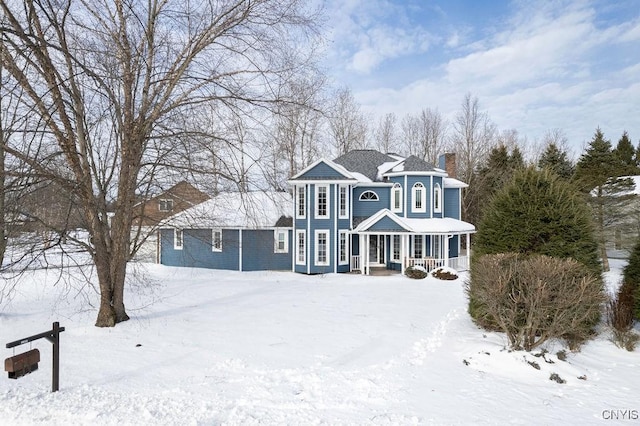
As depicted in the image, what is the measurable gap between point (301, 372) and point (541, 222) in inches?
232

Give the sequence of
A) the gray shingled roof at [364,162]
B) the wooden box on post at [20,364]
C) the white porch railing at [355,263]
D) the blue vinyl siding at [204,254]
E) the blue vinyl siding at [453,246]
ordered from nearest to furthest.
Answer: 1. the wooden box on post at [20,364]
2. the white porch railing at [355,263]
3. the blue vinyl siding at [204,254]
4. the blue vinyl siding at [453,246]
5. the gray shingled roof at [364,162]

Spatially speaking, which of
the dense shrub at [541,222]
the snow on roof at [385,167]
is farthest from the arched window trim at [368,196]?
the dense shrub at [541,222]

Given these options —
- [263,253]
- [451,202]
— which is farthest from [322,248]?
[451,202]

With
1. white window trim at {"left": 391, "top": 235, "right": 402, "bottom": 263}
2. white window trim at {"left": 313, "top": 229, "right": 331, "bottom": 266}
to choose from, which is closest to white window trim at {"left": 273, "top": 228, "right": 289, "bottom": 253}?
white window trim at {"left": 313, "top": 229, "right": 331, "bottom": 266}

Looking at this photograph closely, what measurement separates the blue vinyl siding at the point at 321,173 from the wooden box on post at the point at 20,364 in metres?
15.1

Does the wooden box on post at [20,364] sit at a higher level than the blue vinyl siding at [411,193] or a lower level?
lower

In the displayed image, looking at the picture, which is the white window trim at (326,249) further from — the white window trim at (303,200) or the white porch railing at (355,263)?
the white porch railing at (355,263)

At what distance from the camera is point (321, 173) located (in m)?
19.4

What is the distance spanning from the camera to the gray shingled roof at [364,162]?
2239cm

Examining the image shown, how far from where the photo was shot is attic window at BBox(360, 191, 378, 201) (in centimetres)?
2130

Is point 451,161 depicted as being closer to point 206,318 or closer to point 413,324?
point 413,324

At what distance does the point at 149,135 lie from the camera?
8703 mm

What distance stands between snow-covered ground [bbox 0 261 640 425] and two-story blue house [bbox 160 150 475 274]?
865 cm

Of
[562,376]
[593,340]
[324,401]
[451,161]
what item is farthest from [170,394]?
[451,161]
